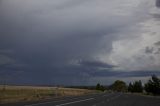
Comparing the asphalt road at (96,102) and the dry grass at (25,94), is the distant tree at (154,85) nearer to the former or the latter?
the dry grass at (25,94)

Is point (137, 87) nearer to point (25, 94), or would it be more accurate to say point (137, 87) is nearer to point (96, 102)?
point (25, 94)

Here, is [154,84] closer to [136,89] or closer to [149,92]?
[149,92]

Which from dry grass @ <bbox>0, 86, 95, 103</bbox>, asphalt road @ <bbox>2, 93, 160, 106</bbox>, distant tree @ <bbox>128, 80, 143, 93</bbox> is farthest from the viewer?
distant tree @ <bbox>128, 80, 143, 93</bbox>

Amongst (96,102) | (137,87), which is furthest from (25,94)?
(137,87)

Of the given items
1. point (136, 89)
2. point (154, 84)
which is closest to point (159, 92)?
point (154, 84)

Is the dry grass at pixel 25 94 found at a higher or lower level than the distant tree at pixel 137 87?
Result: lower

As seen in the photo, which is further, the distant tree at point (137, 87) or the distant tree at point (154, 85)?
the distant tree at point (137, 87)

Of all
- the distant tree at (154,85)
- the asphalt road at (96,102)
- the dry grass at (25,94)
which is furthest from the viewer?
the distant tree at (154,85)

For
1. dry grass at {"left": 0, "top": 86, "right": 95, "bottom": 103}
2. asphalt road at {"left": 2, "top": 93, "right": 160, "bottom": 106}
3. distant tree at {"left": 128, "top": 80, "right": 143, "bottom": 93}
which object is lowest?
asphalt road at {"left": 2, "top": 93, "right": 160, "bottom": 106}

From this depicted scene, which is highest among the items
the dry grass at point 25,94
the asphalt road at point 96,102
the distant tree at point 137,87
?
the distant tree at point 137,87

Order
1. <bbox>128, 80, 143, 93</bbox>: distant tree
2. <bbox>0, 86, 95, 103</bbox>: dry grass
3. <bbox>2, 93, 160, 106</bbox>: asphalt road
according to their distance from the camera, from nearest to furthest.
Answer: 1. <bbox>2, 93, 160, 106</bbox>: asphalt road
2. <bbox>0, 86, 95, 103</bbox>: dry grass
3. <bbox>128, 80, 143, 93</bbox>: distant tree

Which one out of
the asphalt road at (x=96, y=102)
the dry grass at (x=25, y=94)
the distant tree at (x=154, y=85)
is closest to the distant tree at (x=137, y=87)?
the distant tree at (x=154, y=85)

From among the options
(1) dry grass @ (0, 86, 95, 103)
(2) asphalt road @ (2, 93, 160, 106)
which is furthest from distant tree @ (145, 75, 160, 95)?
(2) asphalt road @ (2, 93, 160, 106)

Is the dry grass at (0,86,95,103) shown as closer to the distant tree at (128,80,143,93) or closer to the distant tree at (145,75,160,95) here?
the distant tree at (145,75,160,95)
